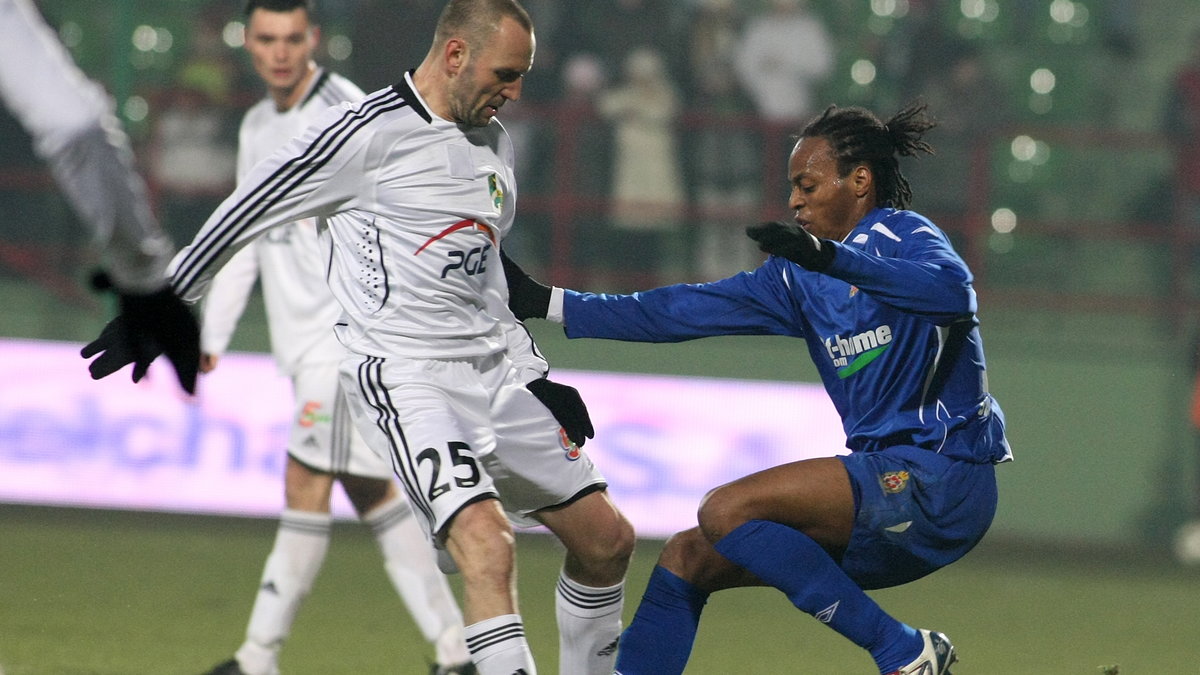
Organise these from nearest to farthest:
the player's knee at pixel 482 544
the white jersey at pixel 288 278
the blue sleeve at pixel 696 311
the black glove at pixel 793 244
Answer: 1. the black glove at pixel 793 244
2. the player's knee at pixel 482 544
3. the blue sleeve at pixel 696 311
4. the white jersey at pixel 288 278

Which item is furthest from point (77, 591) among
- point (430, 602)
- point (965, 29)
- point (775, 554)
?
point (965, 29)

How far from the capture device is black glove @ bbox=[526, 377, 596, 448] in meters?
4.29

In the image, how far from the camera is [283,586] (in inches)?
202

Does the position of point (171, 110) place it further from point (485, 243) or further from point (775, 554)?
point (775, 554)

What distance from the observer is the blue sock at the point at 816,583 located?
3938 mm

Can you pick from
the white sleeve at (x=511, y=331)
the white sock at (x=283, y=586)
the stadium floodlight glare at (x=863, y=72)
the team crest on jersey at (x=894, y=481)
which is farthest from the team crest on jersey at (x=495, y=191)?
the stadium floodlight glare at (x=863, y=72)

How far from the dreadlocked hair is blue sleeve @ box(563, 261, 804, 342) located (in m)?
0.36

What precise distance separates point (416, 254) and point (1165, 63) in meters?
8.66

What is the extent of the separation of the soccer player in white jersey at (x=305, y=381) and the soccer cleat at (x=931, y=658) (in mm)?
1782

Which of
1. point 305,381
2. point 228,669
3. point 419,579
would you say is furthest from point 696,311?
point 228,669

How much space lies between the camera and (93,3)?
1110 cm

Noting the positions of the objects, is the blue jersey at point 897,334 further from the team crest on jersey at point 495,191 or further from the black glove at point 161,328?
the black glove at point 161,328

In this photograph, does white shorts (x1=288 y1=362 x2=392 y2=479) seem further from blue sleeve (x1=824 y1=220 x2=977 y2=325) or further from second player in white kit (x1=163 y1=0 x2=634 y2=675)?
blue sleeve (x1=824 y1=220 x2=977 y2=325)

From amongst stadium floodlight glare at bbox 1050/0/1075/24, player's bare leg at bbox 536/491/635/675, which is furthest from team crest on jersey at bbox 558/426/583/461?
stadium floodlight glare at bbox 1050/0/1075/24
